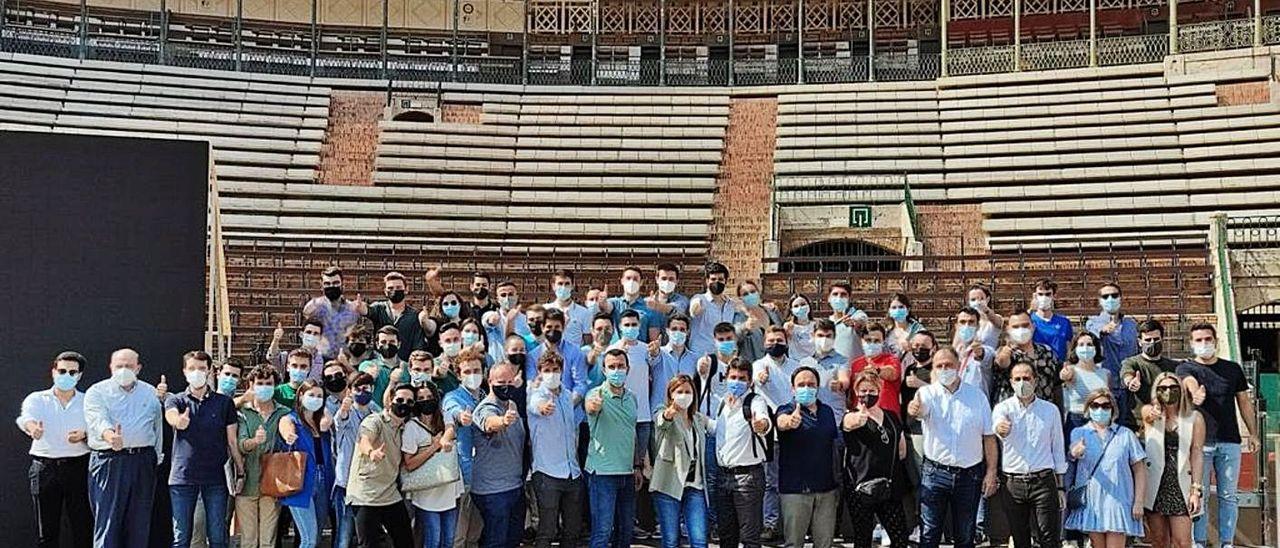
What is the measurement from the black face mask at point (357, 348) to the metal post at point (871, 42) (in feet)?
65.0

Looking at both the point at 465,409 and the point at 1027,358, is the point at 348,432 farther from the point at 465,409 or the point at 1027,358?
the point at 1027,358

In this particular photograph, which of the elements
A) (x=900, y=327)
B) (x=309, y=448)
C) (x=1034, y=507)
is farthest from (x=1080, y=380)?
(x=309, y=448)

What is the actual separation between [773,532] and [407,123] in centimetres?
1765

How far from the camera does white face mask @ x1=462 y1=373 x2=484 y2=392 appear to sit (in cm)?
863

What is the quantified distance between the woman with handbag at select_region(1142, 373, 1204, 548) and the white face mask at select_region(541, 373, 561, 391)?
400 cm

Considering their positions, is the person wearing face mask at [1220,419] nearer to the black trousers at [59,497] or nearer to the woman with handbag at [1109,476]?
the woman with handbag at [1109,476]

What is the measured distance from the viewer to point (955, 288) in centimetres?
1845

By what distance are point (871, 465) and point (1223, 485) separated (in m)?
2.62

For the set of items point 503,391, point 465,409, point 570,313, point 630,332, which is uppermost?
point 570,313

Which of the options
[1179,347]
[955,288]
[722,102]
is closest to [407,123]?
[722,102]

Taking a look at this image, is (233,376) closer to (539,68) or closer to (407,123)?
(407,123)

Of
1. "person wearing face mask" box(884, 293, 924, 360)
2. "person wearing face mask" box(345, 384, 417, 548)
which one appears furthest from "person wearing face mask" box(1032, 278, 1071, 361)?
"person wearing face mask" box(345, 384, 417, 548)

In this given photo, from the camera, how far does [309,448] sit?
28.6 ft

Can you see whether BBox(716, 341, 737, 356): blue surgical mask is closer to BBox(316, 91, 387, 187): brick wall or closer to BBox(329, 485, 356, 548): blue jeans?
BBox(329, 485, 356, 548): blue jeans
